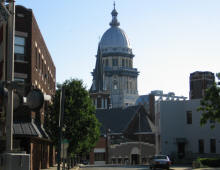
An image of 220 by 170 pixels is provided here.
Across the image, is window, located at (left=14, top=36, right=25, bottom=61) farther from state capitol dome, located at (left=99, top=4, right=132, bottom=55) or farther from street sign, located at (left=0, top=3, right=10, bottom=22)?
state capitol dome, located at (left=99, top=4, right=132, bottom=55)

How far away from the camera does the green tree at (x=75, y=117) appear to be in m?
46.0

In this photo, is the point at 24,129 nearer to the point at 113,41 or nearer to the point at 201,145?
the point at 201,145

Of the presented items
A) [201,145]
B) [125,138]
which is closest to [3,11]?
[201,145]

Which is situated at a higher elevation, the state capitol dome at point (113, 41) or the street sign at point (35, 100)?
the state capitol dome at point (113, 41)

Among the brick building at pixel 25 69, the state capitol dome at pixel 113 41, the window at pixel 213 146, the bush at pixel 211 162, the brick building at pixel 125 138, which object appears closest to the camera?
the brick building at pixel 25 69

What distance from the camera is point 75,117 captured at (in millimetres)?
46250

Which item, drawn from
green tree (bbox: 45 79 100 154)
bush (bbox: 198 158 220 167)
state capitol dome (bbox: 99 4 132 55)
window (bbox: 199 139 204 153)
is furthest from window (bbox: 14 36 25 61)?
state capitol dome (bbox: 99 4 132 55)

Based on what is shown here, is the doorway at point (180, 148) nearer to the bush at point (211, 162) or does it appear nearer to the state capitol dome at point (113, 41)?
the bush at point (211, 162)

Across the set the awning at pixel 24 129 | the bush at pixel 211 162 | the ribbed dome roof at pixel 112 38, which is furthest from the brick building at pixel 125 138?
the ribbed dome roof at pixel 112 38

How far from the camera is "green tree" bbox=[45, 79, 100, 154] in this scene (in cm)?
4600

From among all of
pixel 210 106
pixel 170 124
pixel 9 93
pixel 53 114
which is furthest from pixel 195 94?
pixel 9 93

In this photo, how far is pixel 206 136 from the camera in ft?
231

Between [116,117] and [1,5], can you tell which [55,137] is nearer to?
[1,5]

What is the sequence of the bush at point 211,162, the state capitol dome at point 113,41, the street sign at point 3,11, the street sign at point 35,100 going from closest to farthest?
the street sign at point 35,100 < the street sign at point 3,11 < the bush at point 211,162 < the state capitol dome at point 113,41
